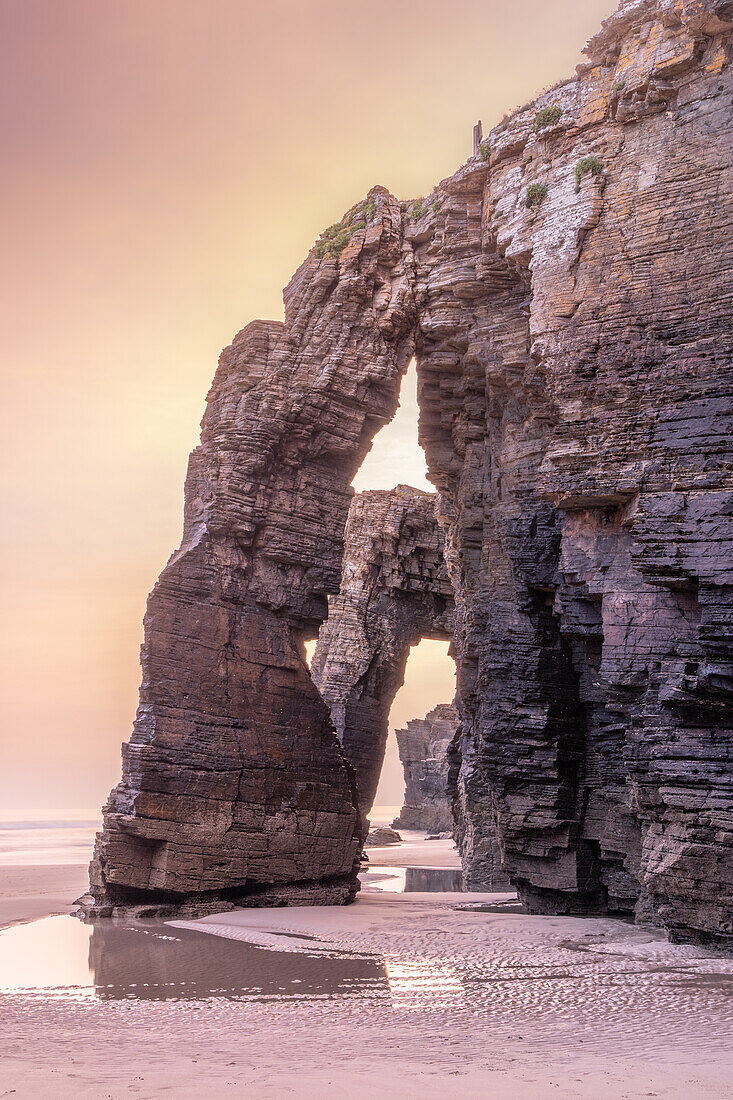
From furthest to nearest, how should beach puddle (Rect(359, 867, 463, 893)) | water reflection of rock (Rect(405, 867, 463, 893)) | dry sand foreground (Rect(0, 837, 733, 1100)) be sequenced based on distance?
water reflection of rock (Rect(405, 867, 463, 893))
beach puddle (Rect(359, 867, 463, 893))
dry sand foreground (Rect(0, 837, 733, 1100))

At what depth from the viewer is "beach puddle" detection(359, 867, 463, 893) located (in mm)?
29141

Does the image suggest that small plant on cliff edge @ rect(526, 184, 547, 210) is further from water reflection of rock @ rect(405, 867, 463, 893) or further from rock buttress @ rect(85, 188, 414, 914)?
water reflection of rock @ rect(405, 867, 463, 893)

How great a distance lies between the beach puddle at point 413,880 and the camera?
1147 inches

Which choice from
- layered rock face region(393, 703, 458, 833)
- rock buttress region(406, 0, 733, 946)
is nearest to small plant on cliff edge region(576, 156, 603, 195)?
rock buttress region(406, 0, 733, 946)

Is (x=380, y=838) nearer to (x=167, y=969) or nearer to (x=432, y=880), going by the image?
(x=432, y=880)

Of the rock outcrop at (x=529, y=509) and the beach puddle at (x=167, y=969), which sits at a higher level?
the rock outcrop at (x=529, y=509)

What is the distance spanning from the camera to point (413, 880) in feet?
107

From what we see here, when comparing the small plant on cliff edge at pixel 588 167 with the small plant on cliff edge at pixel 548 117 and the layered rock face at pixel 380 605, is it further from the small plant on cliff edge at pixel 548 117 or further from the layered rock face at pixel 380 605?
the layered rock face at pixel 380 605

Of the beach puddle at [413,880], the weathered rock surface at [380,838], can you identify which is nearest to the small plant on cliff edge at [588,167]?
the beach puddle at [413,880]

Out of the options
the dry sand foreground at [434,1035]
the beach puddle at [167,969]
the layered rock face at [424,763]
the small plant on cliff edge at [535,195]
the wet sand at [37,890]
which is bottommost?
the wet sand at [37,890]

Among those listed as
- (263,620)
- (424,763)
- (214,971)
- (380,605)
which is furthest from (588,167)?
(424,763)

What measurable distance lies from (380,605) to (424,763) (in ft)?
78.1

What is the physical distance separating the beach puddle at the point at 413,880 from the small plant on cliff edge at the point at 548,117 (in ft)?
Answer: 62.5

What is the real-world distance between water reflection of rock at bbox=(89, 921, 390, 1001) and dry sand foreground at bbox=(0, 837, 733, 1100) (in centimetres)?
38
